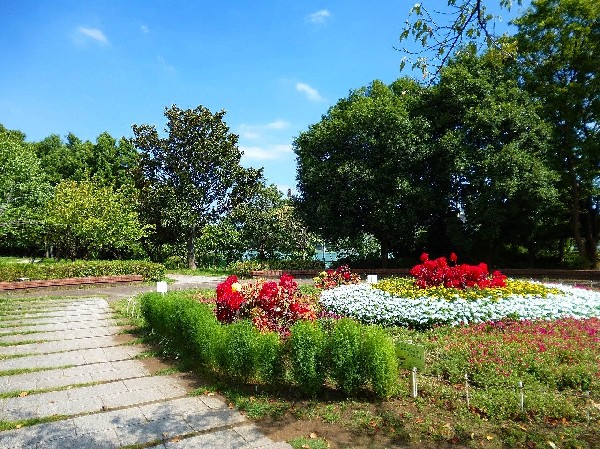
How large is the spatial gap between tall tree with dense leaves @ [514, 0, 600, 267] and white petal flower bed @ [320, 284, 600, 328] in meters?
15.0

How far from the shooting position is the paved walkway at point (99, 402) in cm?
469

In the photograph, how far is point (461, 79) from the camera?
22.4 meters

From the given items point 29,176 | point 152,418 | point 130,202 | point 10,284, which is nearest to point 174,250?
point 130,202

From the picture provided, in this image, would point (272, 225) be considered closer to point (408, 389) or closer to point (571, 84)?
point (571, 84)

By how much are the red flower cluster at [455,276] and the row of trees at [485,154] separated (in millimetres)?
11204

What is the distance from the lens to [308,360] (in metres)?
5.62

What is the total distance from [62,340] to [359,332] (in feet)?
24.3

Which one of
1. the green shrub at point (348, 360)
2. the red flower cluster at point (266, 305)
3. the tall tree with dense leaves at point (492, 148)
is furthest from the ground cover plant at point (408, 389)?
the tall tree with dense leaves at point (492, 148)

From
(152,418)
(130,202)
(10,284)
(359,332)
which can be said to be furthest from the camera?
(130,202)

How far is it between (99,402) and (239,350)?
6.52ft

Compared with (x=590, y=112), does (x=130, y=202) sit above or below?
below

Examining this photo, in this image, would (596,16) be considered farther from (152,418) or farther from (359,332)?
(152,418)

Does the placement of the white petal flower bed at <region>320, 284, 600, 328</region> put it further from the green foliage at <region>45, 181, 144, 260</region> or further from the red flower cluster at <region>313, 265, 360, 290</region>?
the green foliage at <region>45, 181, 144, 260</region>

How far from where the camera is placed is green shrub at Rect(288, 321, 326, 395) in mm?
5613
